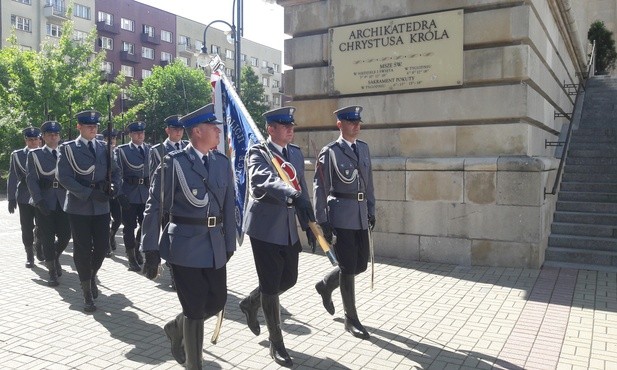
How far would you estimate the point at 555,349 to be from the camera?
4.89 m

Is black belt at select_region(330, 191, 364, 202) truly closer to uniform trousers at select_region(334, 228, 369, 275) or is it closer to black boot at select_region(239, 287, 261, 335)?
uniform trousers at select_region(334, 228, 369, 275)

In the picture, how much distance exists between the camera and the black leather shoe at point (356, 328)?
5172mm

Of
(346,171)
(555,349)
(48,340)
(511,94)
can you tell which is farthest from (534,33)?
(48,340)

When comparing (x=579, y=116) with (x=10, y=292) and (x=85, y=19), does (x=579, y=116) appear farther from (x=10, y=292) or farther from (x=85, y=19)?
(x=85, y=19)

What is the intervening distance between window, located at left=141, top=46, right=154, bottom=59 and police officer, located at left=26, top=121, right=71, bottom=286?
180ft

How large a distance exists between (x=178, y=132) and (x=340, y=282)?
342 cm

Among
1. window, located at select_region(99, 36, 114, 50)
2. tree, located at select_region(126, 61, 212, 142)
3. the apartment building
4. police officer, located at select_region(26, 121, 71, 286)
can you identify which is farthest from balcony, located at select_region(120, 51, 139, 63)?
police officer, located at select_region(26, 121, 71, 286)

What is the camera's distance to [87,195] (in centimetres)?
613

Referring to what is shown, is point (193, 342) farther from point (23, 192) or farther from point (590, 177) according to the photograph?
point (590, 177)

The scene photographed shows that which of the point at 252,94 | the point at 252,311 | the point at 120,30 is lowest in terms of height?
the point at 252,311

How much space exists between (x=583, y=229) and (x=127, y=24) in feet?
184

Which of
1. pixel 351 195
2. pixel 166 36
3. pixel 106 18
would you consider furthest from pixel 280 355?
pixel 166 36

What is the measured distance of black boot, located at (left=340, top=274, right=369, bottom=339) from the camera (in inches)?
206

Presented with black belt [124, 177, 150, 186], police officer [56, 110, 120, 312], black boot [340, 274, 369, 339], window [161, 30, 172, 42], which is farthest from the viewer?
window [161, 30, 172, 42]
